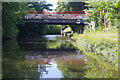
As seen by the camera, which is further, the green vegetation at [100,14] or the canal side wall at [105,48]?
the green vegetation at [100,14]

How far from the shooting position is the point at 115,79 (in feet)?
27.7

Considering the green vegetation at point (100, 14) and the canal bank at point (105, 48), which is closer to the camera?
the canal bank at point (105, 48)

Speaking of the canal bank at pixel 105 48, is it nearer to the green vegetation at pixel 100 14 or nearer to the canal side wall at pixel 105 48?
the canal side wall at pixel 105 48

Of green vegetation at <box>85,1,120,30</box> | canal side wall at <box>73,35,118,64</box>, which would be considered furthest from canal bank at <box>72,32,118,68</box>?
green vegetation at <box>85,1,120,30</box>

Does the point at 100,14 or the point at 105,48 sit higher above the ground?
the point at 100,14

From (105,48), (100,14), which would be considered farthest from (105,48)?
(100,14)

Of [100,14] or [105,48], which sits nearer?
[105,48]

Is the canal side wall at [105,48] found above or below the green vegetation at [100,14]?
below

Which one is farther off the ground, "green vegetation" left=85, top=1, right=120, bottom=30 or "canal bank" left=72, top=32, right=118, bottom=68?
"green vegetation" left=85, top=1, right=120, bottom=30

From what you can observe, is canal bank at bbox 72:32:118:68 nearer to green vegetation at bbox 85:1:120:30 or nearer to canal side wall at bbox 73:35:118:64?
canal side wall at bbox 73:35:118:64

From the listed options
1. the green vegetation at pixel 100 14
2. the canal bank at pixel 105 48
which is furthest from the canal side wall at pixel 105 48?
the green vegetation at pixel 100 14

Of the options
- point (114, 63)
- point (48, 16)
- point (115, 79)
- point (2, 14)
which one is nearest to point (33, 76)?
point (115, 79)

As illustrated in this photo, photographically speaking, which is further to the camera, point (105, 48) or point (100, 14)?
point (100, 14)

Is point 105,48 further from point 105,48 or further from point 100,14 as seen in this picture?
point 100,14
